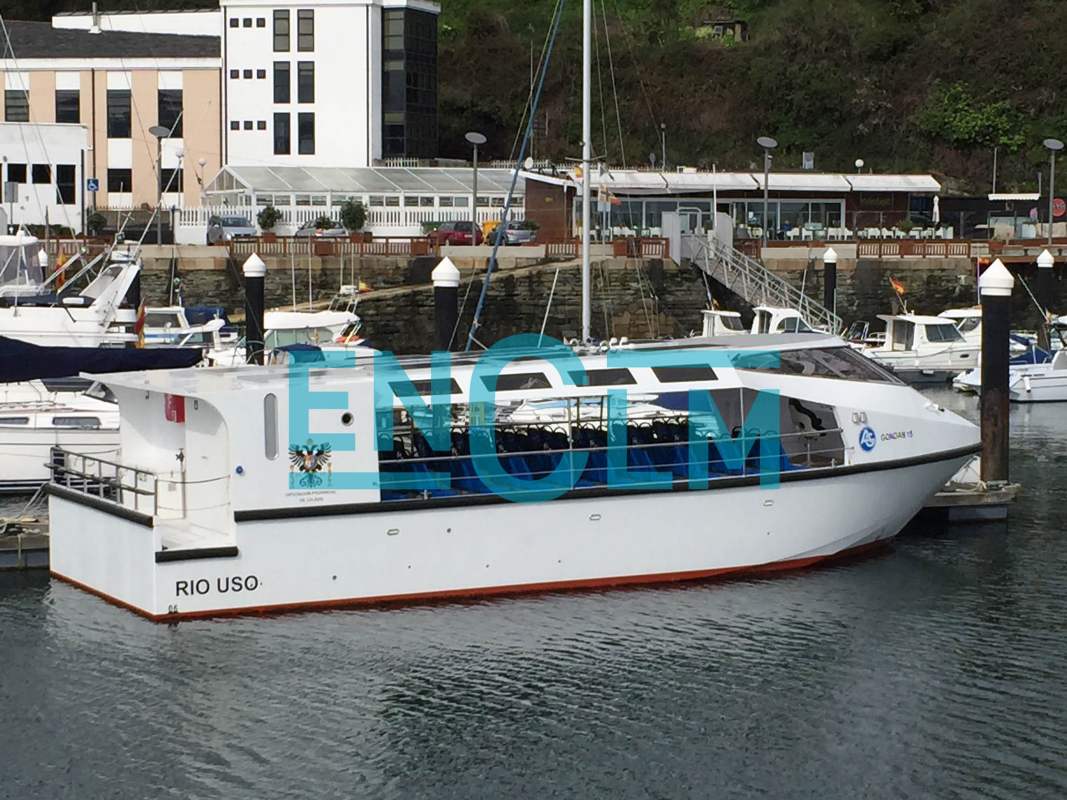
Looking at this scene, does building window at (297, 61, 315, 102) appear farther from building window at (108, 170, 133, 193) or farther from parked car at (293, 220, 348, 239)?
parked car at (293, 220, 348, 239)

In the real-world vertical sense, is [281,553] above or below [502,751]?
above

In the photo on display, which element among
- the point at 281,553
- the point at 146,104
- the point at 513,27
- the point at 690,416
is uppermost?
the point at 513,27

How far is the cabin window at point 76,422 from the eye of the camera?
3191 cm

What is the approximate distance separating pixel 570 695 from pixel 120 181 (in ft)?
192

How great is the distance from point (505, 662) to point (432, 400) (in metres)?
4.13

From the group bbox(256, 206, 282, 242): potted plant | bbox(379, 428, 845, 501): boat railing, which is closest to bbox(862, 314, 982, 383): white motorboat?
bbox(256, 206, 282, 242): potted plant

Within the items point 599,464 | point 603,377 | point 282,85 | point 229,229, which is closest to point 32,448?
point 603,377

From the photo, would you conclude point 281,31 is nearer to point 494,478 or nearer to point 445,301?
point 445,301

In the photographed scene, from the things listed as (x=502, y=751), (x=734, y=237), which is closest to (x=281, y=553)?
(x=502, y=751)

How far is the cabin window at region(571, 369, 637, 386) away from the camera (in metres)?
24.8

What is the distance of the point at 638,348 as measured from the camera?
87.8 ft

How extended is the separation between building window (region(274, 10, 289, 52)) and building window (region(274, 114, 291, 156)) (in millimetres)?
2813

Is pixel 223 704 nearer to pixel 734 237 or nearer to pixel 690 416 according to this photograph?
pixel 690 416

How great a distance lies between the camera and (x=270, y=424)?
2302 centimetres
